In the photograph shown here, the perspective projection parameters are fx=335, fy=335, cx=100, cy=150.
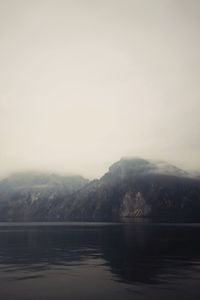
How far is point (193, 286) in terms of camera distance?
44.9m

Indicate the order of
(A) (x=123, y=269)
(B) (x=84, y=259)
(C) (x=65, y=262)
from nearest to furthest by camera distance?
(A) (x=123, y=269) → (C) (x=65, y=262) → (B) (x=84, y=259)

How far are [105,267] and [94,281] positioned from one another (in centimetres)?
1346

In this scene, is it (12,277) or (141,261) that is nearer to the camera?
(12,277)

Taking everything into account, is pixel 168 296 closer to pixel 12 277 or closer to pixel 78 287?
pixel 78 287

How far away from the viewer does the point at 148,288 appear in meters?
44.2

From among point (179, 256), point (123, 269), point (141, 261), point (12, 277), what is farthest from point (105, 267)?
point (179, 256)

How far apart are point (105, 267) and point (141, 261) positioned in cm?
1114

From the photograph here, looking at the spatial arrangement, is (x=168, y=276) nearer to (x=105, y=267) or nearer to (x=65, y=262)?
(x=105, y=267)

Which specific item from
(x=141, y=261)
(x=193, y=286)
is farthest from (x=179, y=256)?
(x=193, y=286)

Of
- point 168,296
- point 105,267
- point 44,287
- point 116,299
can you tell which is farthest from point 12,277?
point 168,296

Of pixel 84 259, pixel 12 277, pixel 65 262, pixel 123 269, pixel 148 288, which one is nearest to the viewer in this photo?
pixel 148 288

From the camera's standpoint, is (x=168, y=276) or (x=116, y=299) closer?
(x=116, y=299)

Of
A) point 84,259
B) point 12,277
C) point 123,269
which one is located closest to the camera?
point 12,277

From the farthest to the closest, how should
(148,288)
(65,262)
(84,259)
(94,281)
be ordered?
(84,259), (65,262), (94,281), (148,288)
